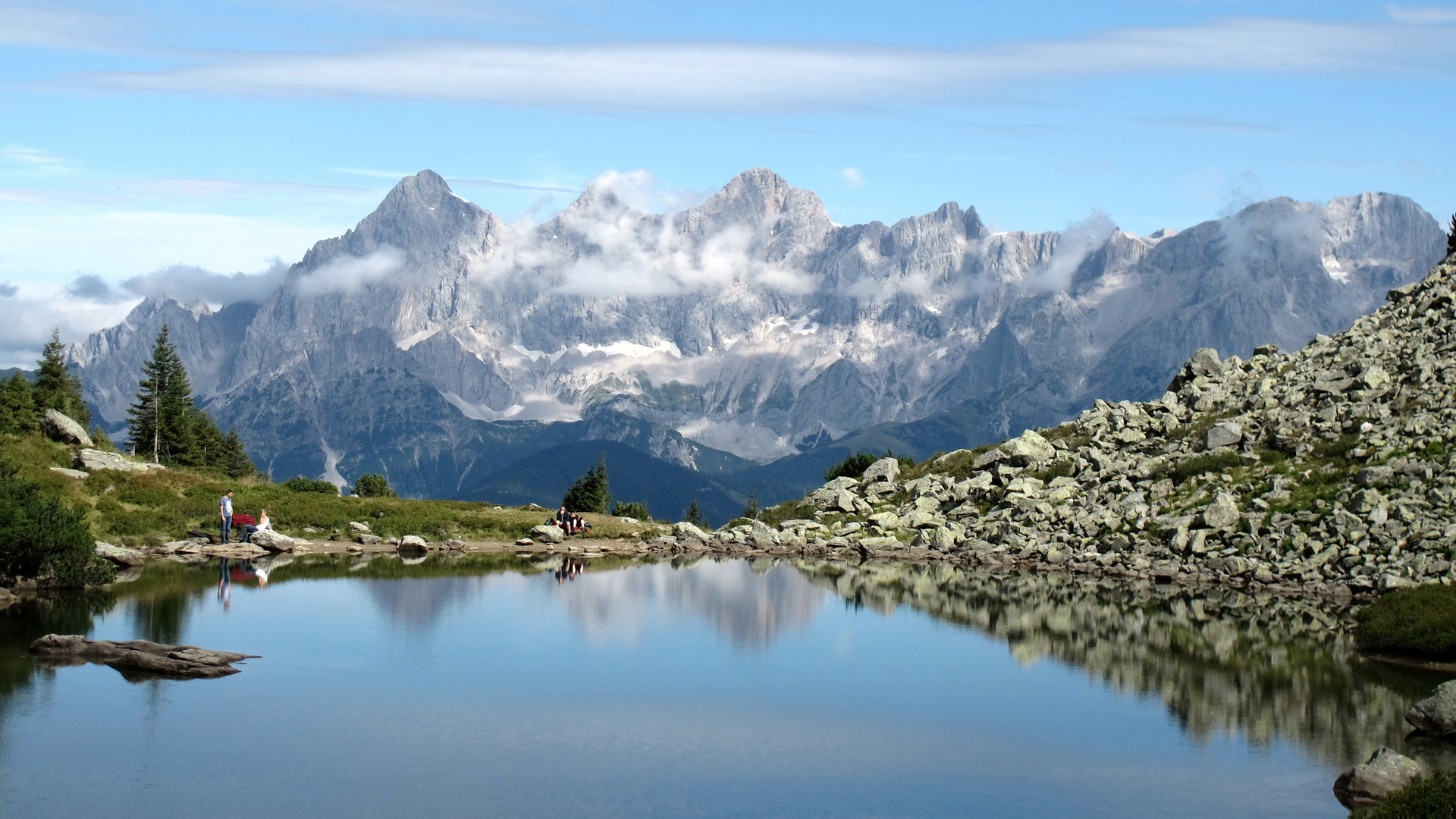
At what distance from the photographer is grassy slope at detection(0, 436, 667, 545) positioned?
7944 cm

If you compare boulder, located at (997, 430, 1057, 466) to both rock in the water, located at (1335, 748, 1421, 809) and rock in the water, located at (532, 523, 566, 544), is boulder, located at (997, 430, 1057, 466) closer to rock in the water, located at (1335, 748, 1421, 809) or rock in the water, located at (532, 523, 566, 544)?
rock in the water, located at (532, 523, 566, 544)

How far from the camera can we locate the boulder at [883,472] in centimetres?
11024

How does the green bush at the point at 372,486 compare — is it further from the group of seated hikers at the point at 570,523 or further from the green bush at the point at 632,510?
the group of seated hikers at the point at 570,523

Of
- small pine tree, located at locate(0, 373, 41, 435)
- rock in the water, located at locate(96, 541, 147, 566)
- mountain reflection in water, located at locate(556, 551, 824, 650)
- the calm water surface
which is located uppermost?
small pine tree, located at locate(0, 373, 41, 435)

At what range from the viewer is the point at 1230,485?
81.3 meters

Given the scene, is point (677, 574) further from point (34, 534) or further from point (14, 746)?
point (14, 746)

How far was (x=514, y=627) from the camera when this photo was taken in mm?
56656

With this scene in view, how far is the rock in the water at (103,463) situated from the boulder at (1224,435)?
70.6 m

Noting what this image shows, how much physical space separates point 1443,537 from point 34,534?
64581 millimetres

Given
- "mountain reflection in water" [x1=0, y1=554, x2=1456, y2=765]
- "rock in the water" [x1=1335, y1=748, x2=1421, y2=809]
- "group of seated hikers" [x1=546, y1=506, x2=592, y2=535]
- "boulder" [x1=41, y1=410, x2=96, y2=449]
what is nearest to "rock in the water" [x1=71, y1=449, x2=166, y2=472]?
"boulder" [x1=41, y1=410, x2=96, y2=449]

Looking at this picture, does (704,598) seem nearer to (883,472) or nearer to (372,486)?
(883,472)

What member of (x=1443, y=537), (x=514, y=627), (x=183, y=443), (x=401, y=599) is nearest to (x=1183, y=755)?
(x=514, y=627)

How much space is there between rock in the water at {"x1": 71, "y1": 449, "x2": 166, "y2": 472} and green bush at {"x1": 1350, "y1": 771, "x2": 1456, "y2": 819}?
7854 centimetres

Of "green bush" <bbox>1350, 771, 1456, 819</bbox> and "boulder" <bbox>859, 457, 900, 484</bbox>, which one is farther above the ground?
"boulder" <bbox>859, 457, 900, 484</bbox>
